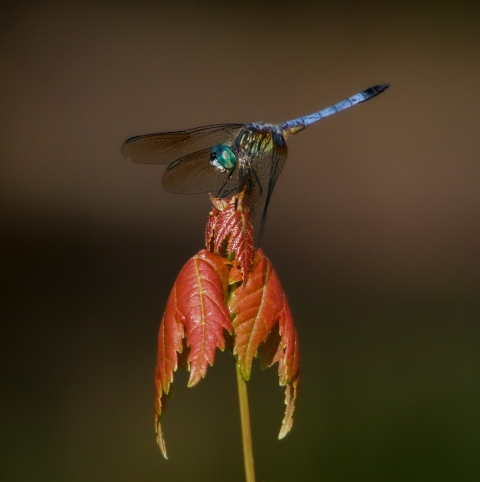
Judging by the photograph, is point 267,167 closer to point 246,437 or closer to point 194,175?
point 194,175

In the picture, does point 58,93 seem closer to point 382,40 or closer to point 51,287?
point 51,287

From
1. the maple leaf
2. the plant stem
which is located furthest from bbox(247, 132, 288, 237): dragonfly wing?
the plant stem

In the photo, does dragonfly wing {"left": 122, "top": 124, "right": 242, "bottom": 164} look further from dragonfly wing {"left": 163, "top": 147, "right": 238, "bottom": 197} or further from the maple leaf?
the maple leaf

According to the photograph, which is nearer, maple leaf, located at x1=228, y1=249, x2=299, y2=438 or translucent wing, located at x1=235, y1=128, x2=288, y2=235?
maple leaf, located at x1=228, y1=249, x2=299, y2=438

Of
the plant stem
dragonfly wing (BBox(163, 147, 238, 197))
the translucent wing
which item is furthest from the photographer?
dragonfly wing (BBox(163, 147, 238, 197))

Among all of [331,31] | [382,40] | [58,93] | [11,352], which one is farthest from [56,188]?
[382,40]

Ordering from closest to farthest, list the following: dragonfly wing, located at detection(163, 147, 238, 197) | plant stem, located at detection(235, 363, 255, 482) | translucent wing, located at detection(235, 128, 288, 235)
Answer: plant stem, located at detection(235, 363, 255, 482) → translucent wing, located at detection(235, 128, 288, 235) → dragonfly wing, located at detection(163, 147, 238, 197)

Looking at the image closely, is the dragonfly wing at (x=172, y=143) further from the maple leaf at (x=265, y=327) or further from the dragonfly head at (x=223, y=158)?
the maple leaf at (x=265, y=327)
